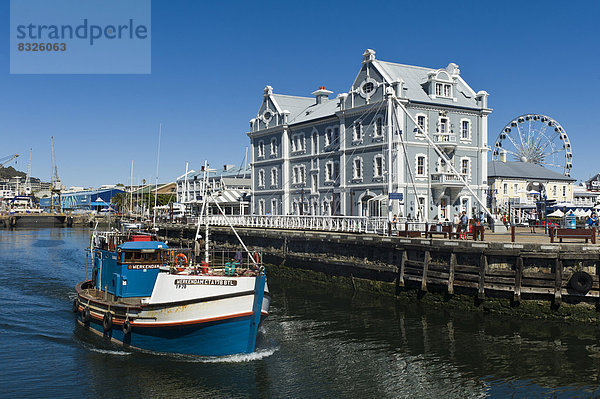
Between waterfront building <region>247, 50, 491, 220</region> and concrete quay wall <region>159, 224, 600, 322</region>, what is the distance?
8.89 metres

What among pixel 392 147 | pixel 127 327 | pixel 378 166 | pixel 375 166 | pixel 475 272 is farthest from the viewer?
pixel 375 166

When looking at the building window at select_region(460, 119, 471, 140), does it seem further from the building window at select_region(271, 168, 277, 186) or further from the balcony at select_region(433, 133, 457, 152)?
the building window at select_region(271, 168, 277, 186)

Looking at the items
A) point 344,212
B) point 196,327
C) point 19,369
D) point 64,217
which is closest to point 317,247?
point 344,212

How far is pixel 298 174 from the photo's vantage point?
57.8m

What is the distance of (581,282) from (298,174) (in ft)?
119

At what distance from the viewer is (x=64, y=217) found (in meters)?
127

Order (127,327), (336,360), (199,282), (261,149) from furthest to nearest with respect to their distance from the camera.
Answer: (261,149) → (127,327) → (336,360) → (199,282)

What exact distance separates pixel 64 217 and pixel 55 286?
326 ft

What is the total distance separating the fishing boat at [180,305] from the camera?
19031 millimetres

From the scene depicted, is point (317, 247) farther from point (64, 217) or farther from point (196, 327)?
point (64, 217)

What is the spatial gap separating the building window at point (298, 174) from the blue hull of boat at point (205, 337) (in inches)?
1488

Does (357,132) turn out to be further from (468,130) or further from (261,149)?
(261,149)

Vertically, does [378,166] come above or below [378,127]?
below

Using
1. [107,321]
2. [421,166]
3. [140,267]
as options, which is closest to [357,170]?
[421,166]
